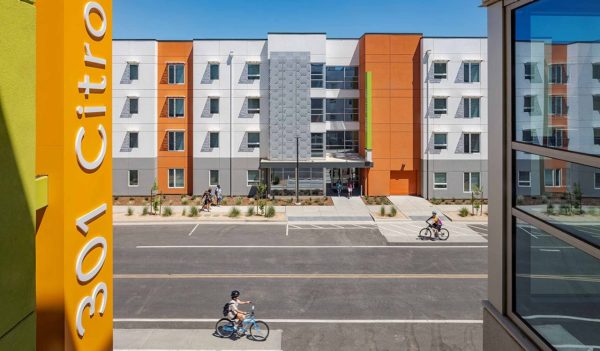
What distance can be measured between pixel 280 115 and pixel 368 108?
745 centimetres

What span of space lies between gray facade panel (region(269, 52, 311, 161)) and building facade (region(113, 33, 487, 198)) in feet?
0.28

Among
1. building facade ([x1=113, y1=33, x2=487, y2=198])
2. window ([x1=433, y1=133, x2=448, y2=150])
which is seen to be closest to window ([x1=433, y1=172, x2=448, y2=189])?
building facade ([x1=113, y1=33, x2=487, y2=198])

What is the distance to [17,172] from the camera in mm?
3982

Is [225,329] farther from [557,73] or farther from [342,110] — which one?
[342,110]

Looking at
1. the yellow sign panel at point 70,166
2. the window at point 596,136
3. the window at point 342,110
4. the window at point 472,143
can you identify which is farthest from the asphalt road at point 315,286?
the window at point 342,110

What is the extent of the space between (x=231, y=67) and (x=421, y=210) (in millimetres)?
19595

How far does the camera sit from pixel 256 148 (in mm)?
42344

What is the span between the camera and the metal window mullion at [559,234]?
13.1 ft

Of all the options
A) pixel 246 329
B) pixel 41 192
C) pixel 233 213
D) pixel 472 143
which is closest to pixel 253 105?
pixel 233 213

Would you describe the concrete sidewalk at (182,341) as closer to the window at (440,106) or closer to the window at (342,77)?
the window at (440,106)

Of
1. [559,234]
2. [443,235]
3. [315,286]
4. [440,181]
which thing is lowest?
[315,286]

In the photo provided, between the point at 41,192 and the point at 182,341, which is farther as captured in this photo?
the point at 182,341

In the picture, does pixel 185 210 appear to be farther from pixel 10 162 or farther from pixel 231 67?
pixel 10 162

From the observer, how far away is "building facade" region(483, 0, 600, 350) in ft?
13.6
